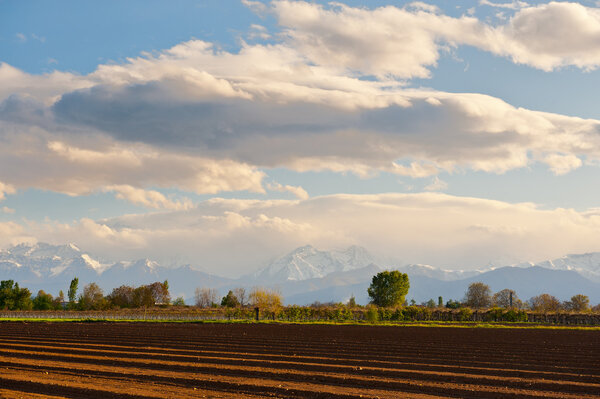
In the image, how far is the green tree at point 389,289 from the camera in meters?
168

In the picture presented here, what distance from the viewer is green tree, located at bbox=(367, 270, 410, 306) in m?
168

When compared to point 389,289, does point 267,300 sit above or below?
below

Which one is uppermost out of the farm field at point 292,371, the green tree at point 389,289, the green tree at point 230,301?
the green tree at point 389,289

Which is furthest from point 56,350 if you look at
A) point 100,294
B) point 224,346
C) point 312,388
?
point 100,294

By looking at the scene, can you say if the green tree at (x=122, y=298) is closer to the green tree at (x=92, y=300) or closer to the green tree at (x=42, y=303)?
the green tree at (x=92, y=300)

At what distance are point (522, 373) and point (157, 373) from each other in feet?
62.4

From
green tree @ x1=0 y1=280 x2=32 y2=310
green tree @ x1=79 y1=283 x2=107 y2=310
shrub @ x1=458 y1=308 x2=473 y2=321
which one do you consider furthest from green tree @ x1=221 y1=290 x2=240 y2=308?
shrub @ x1=458 y1=308 x2=473 y2=321

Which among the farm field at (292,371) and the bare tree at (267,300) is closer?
the farm field at (292,371)

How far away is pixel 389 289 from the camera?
554 ft

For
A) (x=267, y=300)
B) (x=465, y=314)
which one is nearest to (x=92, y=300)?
(x=267, y=300)

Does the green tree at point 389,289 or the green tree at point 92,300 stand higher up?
the green tree at point 389,289

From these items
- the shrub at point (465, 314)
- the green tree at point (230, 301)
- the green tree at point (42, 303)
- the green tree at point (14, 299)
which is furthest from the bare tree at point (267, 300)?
the green tree at point (14, 299)

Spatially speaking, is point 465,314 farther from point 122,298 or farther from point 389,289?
point 122,298

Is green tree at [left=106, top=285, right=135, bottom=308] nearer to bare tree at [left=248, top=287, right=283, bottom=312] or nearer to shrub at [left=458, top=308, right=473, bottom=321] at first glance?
bare tree at [left=248, top=287, right=283, bottom=312]
